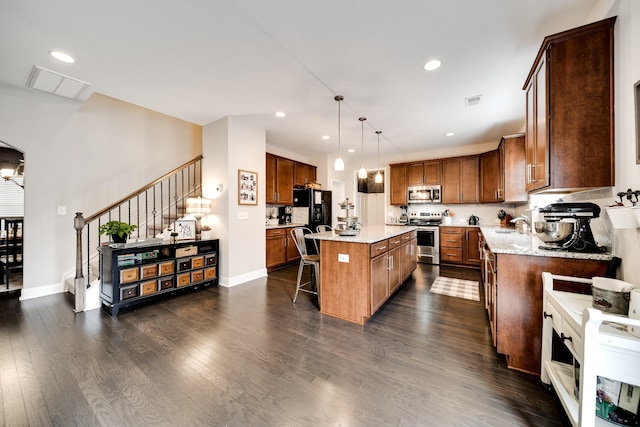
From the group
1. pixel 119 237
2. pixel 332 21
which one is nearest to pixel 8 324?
pixel 119 237

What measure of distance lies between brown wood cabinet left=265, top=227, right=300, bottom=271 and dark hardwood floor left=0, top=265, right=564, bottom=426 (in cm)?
194

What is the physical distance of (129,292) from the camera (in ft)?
9.46

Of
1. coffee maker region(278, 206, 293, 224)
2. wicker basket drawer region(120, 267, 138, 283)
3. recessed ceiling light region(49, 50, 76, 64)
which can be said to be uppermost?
recessed ceiling light region(49, 50, 76, 64)

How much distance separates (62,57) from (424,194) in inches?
242

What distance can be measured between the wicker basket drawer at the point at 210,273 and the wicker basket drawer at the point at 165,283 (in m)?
0.51

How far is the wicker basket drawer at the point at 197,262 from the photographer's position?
3.54 meters

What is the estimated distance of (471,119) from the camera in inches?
155

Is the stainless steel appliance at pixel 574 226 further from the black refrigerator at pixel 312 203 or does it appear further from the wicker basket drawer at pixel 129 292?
the black refrigerator at pixel 312 203

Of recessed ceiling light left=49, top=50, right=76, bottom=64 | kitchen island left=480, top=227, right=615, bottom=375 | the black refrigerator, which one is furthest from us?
the black refrigerator

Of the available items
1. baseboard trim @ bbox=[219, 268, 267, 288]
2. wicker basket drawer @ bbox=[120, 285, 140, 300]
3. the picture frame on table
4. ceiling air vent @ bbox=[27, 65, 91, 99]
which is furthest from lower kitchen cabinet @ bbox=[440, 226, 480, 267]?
ceiling air vent @ bbox=[27, 65, 91, 99]

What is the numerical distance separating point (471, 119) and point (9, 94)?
21.9ft

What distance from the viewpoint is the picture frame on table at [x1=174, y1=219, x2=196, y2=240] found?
367 cm

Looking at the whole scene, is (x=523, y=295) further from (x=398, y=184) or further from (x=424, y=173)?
(x=398, y=184)

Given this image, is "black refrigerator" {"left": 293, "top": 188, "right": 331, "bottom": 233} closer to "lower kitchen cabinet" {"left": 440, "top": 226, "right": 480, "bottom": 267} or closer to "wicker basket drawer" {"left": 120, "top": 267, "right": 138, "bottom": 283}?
"lower kitchen cabinet" {"left": 440, "top": 226, "right": 480, "bottom": 267}
